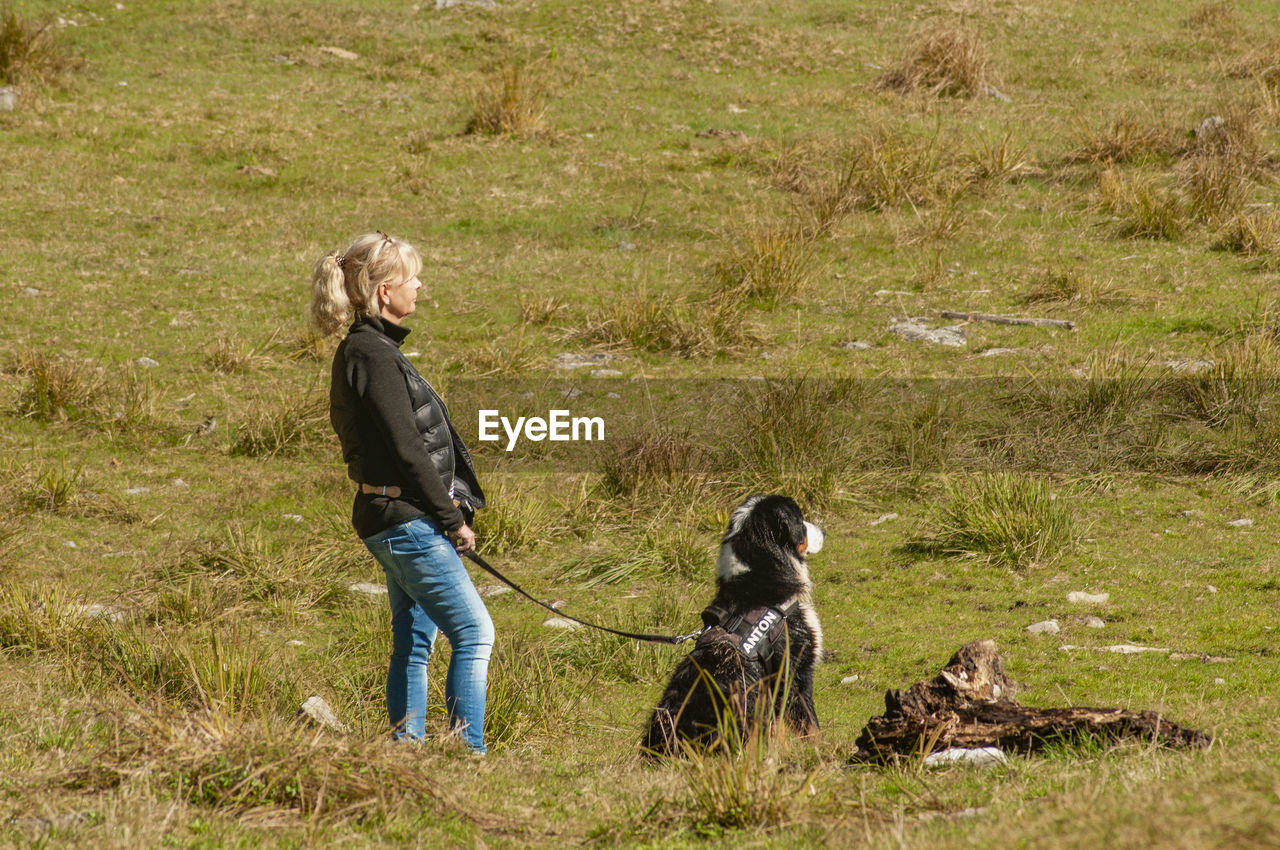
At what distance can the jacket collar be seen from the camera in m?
4.04

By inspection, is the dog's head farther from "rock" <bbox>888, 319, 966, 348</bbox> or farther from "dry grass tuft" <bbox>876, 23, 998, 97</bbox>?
"dry grass tuft" <bbox>876, 23, 998, 97</bbox>

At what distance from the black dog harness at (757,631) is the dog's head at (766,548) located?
0.12m

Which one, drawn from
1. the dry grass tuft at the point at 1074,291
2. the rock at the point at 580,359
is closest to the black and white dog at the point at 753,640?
the rock at the point at 580,359

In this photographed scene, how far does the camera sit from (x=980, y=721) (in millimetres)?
3871

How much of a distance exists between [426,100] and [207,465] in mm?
8969

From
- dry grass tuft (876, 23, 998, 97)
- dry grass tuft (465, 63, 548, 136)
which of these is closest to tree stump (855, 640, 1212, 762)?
dry grass tuft (465, 63, 548, 136)

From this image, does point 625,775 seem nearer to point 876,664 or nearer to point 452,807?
point 452,807

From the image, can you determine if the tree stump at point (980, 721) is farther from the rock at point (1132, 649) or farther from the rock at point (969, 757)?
the rock at point (1132, 649)

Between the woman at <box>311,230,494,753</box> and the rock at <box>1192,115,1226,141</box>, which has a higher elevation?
the rock at <box>1192,115,1226,141</box>

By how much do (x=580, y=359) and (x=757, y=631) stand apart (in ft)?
18.8

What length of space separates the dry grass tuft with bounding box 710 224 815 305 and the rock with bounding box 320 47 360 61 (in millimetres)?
8889

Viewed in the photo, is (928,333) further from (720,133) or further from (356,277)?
(356,277)

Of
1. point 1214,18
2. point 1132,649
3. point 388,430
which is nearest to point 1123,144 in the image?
point 1214,18

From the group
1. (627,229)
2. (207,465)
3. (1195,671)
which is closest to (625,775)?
(1195,671)
